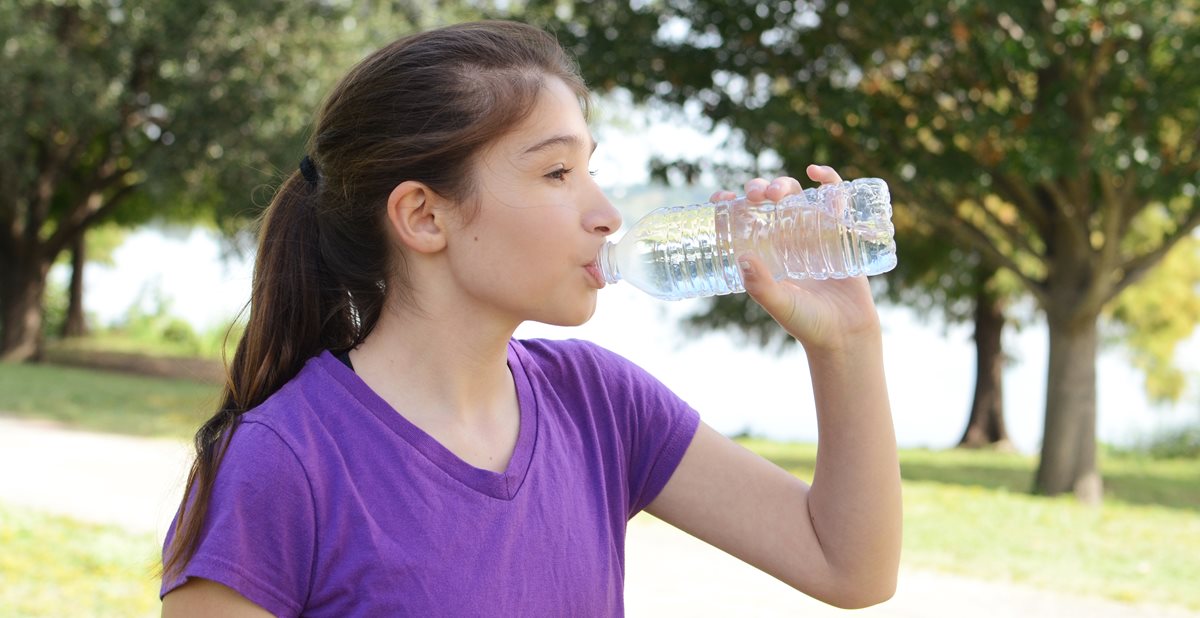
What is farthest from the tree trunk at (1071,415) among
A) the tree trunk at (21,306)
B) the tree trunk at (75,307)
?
the tree trunk at (75,307)

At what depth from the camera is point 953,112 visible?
12.0 meters

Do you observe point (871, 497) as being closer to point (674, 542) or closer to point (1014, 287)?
point (674, 542)

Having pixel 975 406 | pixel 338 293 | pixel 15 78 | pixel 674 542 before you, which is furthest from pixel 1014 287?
pixel 338 293

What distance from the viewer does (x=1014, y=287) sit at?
55.1 feet

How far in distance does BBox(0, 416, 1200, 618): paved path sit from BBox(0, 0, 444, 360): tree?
9.21m

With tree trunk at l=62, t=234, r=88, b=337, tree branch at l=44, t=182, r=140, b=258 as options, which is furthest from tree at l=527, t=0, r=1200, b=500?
tree trunk at l=62, t=234, r=88, b=337

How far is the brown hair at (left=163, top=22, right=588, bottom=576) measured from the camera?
6.34ft

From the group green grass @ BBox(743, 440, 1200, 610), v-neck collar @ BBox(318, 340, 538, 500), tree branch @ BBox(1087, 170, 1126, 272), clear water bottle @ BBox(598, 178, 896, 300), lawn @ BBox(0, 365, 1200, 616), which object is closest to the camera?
v-neck collar @ BBox(318, 340, 538, 500)

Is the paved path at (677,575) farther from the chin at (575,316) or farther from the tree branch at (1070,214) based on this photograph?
the tree branch at (1070,214)

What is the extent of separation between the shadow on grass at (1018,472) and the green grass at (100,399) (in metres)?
6.97

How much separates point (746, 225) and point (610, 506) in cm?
65

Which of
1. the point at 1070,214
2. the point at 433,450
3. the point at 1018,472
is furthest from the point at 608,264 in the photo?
the point at 1018,472

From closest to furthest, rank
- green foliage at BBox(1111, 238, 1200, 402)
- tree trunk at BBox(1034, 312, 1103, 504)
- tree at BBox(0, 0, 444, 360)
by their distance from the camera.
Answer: tree trunk at BBox(1034, 312, 1103, 504) < green foliage at BBox(1111, 238, 1200, 402) < tree at BBox(0, 0, 444, 360)

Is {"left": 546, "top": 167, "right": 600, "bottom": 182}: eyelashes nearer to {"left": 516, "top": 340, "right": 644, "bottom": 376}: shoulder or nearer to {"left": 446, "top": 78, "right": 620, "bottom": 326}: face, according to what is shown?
{"left": 446, "top": 78, "right": 620, "bottom": 326}: face
